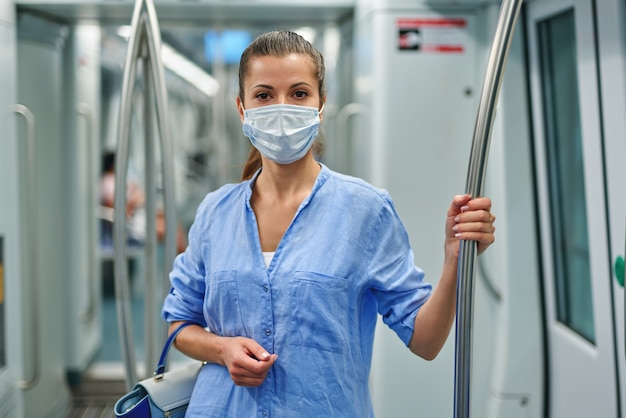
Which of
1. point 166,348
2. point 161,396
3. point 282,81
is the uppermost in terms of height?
point 282,81

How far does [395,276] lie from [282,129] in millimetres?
429

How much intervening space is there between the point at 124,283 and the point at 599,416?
1.74 m

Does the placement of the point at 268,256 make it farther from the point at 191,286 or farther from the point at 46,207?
the point at 46,207

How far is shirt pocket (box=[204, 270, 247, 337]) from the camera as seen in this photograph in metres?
1.48

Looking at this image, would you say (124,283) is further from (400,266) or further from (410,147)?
(410,147)

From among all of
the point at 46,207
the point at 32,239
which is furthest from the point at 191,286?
the point at 46,207

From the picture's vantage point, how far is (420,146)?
2.82 meters

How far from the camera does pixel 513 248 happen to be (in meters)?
2.79

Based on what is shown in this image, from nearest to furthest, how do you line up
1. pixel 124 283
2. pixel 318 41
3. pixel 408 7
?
pixel 124 283, pixel 408 7, pixel 318 41

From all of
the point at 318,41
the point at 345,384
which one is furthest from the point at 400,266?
the point at 318,41

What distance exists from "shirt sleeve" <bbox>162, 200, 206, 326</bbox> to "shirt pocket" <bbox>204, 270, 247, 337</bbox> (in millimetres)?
92

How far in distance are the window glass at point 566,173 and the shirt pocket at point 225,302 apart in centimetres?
158

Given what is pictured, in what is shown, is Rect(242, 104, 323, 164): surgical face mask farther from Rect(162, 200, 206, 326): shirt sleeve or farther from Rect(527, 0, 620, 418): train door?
Rect(527, 0, 620, 418): train door

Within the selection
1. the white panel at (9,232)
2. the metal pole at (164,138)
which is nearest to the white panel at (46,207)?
the white panel at (9,232)
